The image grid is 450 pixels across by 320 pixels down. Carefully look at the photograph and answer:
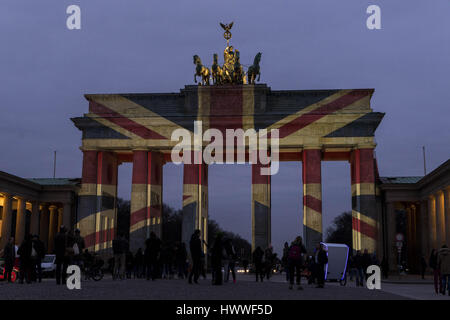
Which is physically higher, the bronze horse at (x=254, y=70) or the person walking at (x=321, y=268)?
the bronze horse at (x=254, y=70)

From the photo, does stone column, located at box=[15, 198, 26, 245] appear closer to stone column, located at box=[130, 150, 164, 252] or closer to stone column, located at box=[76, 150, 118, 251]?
stone column, located at box=[76, 150, 118, 251]

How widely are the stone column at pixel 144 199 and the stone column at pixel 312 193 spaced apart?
1227 centimetres

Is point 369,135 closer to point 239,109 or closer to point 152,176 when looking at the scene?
point 239,109

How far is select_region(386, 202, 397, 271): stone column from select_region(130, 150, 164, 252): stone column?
760 inches

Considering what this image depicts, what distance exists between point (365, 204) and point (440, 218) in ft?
18.9

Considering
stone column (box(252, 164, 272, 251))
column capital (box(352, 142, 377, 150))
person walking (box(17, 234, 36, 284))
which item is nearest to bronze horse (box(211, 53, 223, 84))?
stone column (box(252, 164, 272, 251))

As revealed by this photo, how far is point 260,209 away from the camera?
148ft

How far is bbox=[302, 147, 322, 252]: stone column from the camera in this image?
44.6 meters

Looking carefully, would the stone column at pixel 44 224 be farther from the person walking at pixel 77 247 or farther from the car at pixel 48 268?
the person walking at pixel 77 247

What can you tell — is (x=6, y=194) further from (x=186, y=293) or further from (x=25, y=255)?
(x=186, y=293)

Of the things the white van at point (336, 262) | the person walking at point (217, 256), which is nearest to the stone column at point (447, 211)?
the white van at point (336, 262)

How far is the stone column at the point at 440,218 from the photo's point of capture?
40.8 metres
